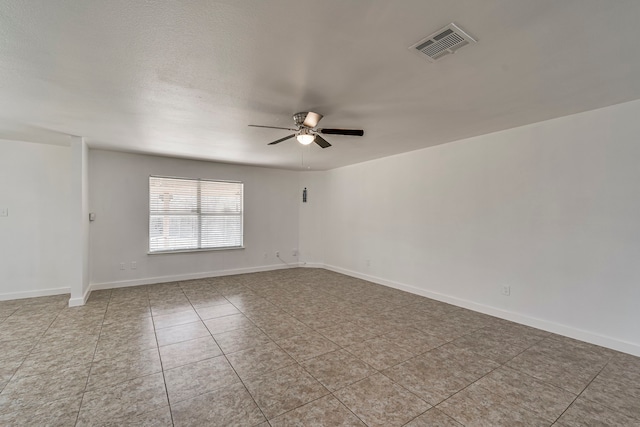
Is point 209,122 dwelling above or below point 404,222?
above

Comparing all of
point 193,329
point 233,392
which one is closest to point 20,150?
point 193,329

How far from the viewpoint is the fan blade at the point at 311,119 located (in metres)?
2.75

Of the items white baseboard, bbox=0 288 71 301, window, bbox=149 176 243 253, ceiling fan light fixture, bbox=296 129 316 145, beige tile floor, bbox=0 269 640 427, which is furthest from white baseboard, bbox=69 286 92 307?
ceiling fan light fixture, bbox=296 129 316 145

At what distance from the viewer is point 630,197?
275 centimetres

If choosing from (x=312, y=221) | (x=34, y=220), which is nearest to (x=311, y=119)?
(x=312, y=221)

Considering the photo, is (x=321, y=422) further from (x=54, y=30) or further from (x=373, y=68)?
(x=54, y=30)

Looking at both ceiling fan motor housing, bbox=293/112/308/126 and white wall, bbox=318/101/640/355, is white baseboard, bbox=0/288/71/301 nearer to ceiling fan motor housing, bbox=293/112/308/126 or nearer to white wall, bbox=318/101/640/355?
ceiling fan motor housing, bbox=293/112/308/126

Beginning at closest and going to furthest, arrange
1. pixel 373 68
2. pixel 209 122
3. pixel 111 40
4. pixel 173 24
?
pixel 173 24
pixel 111 40
pixel 373 68
pixel 209 122

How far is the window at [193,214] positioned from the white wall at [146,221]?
13 cm

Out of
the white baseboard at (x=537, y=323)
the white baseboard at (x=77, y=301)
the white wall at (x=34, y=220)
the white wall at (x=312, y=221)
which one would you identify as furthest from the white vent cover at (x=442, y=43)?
the white wall at (x=34, y=220)

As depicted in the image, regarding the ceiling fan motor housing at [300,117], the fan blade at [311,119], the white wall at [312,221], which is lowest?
the white wall at [312,221]

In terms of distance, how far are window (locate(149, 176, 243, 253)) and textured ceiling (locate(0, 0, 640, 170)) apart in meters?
2.05

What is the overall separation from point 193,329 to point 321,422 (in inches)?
82.4

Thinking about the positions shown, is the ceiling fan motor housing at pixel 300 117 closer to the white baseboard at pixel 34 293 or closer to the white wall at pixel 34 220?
the white wall at pixel 34 220
